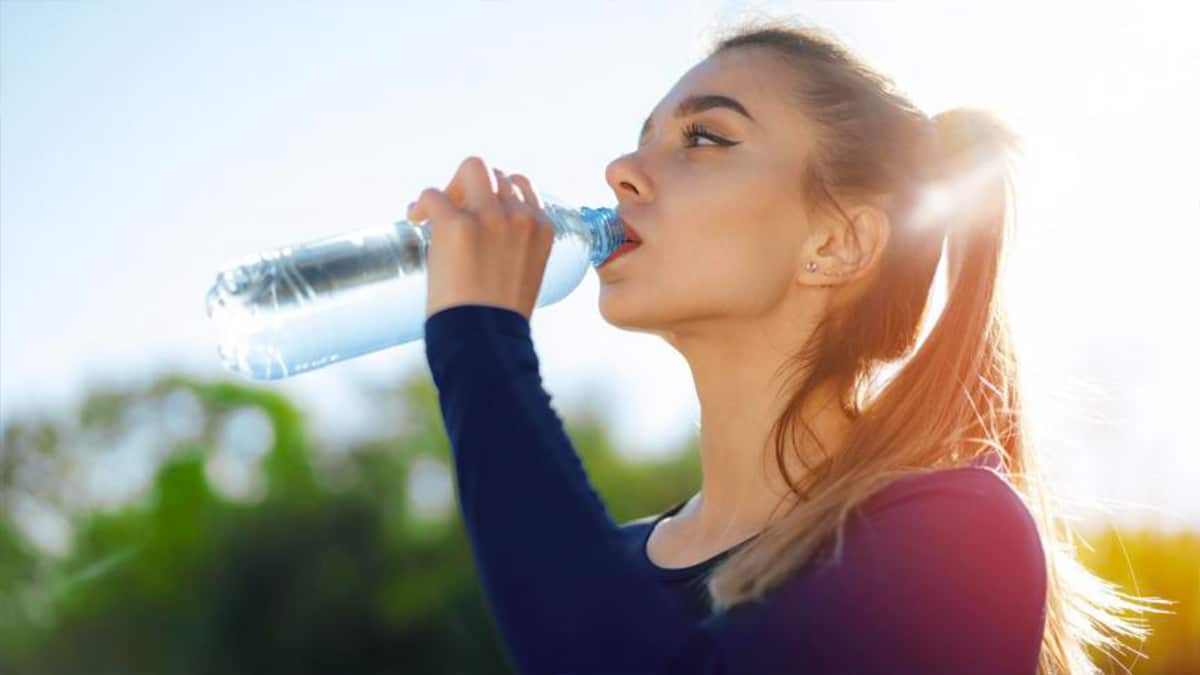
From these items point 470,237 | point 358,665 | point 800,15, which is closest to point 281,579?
point 358,665

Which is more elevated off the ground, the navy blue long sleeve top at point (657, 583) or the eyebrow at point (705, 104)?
the eyebrow at point (705, 104)

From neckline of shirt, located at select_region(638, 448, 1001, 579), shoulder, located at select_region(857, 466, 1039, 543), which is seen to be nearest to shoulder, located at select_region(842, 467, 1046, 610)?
shoulder, located at select_region(857, 466, 1039, 543)

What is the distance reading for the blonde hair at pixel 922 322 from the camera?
1957 millimetres

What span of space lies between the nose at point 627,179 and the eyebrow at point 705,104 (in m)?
0.13

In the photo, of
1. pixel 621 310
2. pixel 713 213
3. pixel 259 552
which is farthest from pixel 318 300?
pixel 259 552

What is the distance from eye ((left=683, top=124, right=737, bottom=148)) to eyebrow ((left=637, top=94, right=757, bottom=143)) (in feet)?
0.08

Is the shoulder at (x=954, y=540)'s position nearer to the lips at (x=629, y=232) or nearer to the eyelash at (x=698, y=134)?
the lips at (x=629, y=232)

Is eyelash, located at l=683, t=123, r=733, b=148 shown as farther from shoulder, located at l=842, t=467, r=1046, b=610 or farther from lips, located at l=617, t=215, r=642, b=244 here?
shoulder, located at l=842, t=467, r=1046, b=610

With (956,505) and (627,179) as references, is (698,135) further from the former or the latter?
(956,505)

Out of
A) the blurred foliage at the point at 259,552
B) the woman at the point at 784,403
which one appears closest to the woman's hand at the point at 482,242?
the woman at the point at 784,403

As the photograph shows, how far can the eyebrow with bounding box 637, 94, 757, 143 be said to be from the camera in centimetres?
212

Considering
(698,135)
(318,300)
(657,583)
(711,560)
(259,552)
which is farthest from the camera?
(259,552)

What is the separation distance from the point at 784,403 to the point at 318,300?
0.79 meters

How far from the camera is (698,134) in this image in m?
2.12
